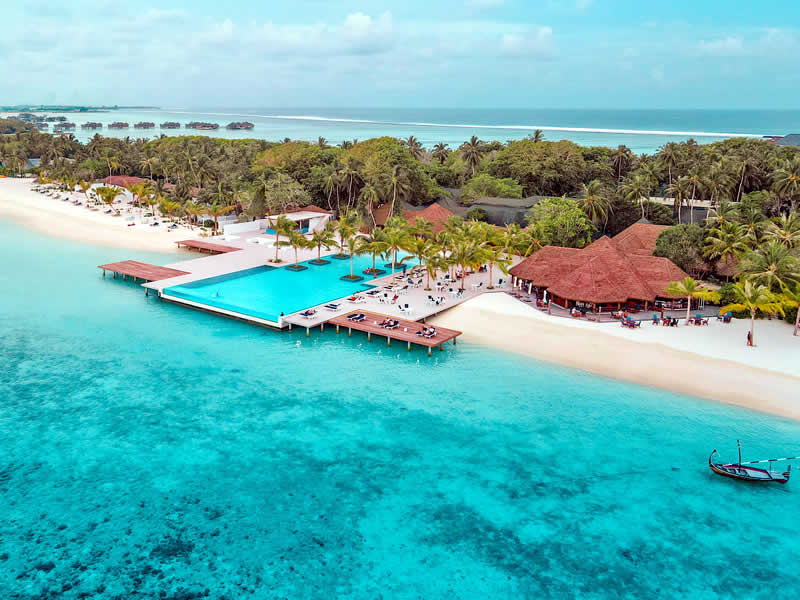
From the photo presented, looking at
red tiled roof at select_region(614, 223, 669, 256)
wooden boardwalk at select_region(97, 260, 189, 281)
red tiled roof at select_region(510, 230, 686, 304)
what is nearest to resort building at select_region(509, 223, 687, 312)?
red tiled roof at select_region(510, 230, 686, 304)

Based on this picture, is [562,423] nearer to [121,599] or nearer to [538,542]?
[538,542]

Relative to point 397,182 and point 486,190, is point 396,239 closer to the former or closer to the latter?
point 397,182

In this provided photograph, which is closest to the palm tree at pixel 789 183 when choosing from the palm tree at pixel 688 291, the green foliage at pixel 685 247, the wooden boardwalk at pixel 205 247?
Result: the green foliage at pixel 685 247

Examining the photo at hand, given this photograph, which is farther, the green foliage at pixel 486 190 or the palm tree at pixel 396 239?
the green foliage at pixel 486 190

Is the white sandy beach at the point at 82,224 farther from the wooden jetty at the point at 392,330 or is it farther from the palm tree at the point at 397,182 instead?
the wooden jetty at the point at 392,330

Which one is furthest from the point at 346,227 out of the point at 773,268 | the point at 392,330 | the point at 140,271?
the point at 773,268
